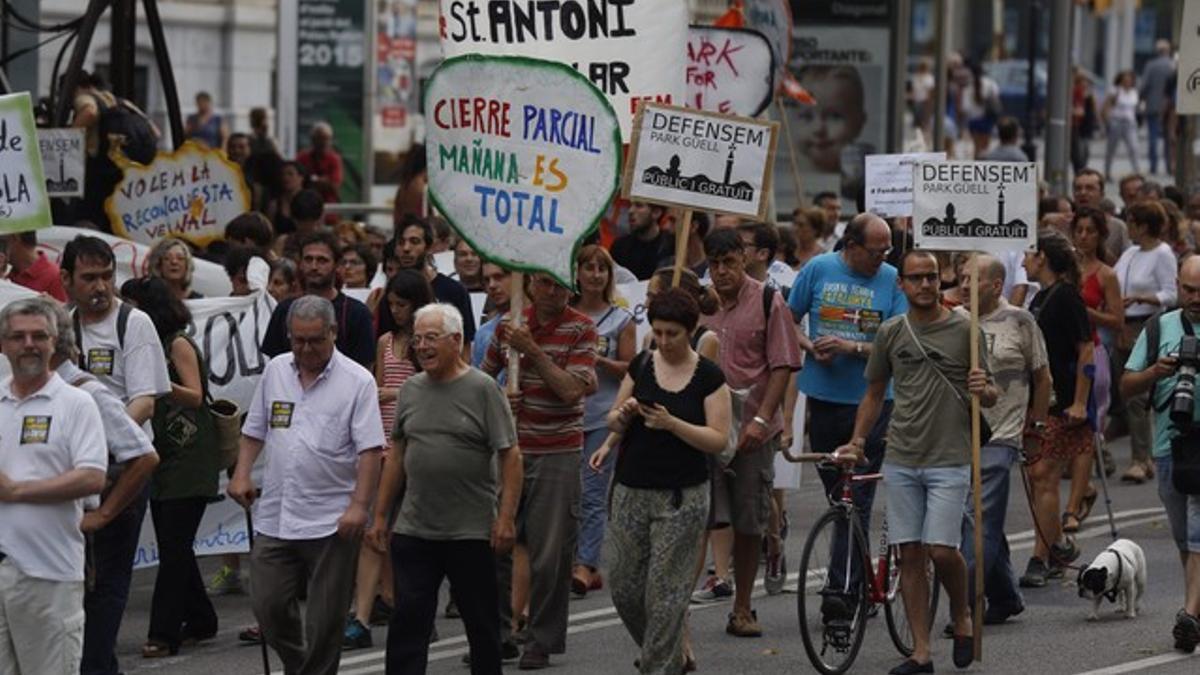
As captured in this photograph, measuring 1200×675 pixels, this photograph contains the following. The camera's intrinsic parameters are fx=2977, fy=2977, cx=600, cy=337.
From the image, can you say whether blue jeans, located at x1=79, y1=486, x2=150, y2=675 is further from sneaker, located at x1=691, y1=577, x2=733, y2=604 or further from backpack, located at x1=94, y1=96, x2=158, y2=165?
backpack, located at x1=94, y1=96, x2=158, y2=165

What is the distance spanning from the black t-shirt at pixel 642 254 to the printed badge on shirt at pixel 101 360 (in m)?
6.44

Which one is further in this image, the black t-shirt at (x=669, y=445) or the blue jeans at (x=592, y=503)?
the blue jeans at (x=592, y=503)

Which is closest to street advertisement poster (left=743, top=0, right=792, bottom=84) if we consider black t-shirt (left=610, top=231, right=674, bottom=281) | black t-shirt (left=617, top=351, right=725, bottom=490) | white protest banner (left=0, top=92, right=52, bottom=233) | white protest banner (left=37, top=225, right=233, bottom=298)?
black t-shirt (left=610, top=231, right=674, bottom=281)

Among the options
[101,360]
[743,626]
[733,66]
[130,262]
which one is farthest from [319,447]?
[733,66]

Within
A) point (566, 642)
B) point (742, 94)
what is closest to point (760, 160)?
point (566, 642)

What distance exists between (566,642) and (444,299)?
2.16 m

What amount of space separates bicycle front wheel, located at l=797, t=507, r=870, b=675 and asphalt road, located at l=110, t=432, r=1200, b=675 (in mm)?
177

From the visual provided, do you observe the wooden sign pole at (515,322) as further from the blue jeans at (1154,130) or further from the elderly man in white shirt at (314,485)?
the blue jeans at (1154,130)

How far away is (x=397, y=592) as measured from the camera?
11305 mm

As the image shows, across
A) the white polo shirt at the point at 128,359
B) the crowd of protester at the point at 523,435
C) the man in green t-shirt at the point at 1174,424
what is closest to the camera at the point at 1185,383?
the man in green t-shirt at the point at 1174,424

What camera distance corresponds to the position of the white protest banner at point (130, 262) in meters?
16.5

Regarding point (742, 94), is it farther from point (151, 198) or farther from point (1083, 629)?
point (1083, 629)

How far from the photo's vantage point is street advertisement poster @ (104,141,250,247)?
18234 millimetres

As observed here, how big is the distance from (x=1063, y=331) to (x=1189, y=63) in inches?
90.5
